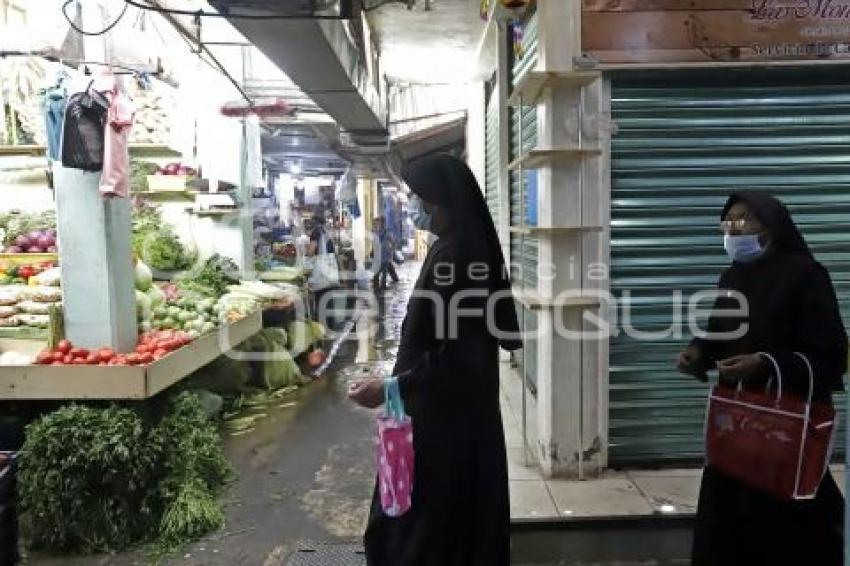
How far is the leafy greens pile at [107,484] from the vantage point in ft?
12.0

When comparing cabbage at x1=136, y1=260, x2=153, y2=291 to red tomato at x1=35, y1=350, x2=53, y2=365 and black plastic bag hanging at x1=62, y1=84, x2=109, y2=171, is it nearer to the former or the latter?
red tomato at x1=35, y1=350, x2=53, y2=365

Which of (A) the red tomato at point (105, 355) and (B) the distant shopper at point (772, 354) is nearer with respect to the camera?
(B) the distant shopper at point (772, 354)

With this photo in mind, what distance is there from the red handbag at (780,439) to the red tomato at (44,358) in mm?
3584

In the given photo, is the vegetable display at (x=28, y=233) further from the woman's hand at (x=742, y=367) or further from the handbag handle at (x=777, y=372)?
the handbag handle at (x=777, y=372)

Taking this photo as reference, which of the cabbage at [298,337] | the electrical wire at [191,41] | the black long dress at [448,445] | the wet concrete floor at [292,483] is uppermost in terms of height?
the electrical wire at [191,41]

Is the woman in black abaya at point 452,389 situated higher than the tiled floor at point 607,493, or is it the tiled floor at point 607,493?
the woman in black abaya at point 452,389

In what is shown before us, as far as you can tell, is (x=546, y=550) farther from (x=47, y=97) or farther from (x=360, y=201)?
(x=360, y=201)

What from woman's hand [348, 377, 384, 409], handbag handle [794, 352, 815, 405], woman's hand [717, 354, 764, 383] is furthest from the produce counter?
handbag handle [794, 352, 815, 405]

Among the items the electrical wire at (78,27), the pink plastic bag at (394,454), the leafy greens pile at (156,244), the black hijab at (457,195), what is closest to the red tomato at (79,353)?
the electrical wire at (78,27)

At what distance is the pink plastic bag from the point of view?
2.44 m

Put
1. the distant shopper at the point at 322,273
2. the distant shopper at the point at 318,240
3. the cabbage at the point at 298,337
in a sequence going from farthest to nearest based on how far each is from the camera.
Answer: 1. the distant shopper at the point at 318,240
2. the distant shopper at the point at 322,273
3. the cabbage at the point at 298,337

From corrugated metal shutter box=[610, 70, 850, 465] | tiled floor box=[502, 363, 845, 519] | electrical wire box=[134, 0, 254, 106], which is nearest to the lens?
tiled floor box=[502, 363, 845, 519]

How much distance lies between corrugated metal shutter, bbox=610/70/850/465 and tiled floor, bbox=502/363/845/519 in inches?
18.2

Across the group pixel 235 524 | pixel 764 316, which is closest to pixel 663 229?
pixel 764 316
